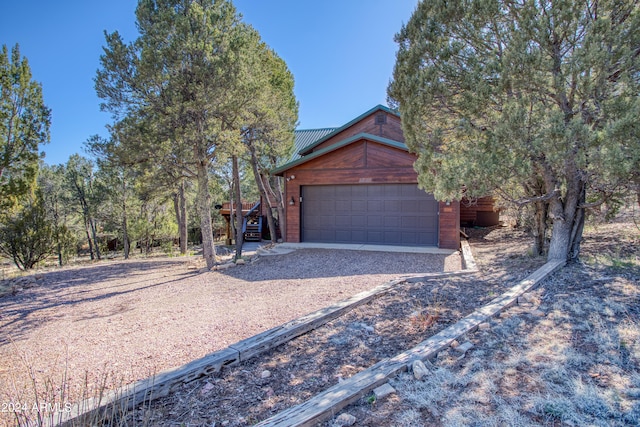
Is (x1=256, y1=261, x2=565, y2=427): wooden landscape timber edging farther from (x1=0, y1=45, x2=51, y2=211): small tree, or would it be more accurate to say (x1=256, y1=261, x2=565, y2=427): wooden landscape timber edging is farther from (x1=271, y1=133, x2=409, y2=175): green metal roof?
(x1=0, y1=45, x2=51, y2=211): small tree

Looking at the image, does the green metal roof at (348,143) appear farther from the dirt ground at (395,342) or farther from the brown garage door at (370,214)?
the dirt ground at (395,342)

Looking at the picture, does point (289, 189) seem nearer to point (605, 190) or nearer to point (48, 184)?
point (605, 190)

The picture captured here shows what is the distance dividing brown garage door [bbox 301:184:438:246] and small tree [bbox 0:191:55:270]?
26.9ft

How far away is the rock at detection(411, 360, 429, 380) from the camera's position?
2.39m

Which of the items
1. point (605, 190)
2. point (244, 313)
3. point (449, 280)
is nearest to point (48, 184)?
point (244, 313)

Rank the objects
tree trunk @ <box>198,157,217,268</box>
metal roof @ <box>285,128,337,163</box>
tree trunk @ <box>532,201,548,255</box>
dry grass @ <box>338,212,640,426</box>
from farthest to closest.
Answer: metal roof @ <box>285,128,337,163</box>, tree trunk @ <box>198,157,217,268</box>, tree trunk @ <box>532,201,548,255</box>, dry grass @ <box>338,212,640,426</box>

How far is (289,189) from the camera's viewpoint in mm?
11633

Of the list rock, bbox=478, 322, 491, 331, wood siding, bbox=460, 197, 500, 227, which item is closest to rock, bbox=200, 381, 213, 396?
rock, bbox=478, 322, 491, 331

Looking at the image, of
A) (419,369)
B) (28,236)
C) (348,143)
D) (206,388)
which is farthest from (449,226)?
(28,236)

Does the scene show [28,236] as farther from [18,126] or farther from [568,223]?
[568,223]

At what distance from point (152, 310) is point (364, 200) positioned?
284 inches

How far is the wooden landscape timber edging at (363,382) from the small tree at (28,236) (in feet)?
39.1

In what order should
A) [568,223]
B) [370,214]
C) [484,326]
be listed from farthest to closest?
[370,214]
[568,223]
[484,326]

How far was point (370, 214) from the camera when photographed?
10.8 meters
